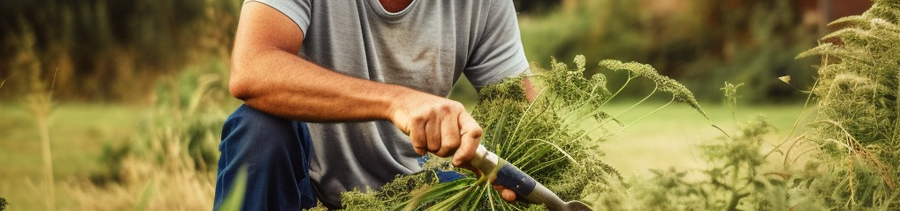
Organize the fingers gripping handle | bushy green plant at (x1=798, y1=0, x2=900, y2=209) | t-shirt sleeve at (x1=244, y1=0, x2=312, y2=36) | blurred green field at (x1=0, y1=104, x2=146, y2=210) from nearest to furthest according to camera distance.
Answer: the fingers gripping handle, bushy green plant at (x1=798, y1=0, x2=900, y2=209), t-shirt sleeve at (x1=244, y1=0, x2=312, y2=36), blurred green field at (x1=0, y1=104, x2=146, y2=210)

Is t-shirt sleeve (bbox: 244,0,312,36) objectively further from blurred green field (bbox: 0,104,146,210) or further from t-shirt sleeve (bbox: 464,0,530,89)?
blurred green field (bbox: 0,104,146,210)

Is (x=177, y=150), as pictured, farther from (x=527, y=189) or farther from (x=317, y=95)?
(x=527, y=189)

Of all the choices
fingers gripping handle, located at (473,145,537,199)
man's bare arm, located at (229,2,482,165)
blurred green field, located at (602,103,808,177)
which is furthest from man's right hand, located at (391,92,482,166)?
blurred green field, located at (602,103,808,177)

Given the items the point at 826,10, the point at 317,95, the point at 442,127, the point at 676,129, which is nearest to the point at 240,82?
the point at 317,95

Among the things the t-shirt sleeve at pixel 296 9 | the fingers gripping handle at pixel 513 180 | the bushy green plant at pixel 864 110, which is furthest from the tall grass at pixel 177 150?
the bushy green plant at pixel 864 110

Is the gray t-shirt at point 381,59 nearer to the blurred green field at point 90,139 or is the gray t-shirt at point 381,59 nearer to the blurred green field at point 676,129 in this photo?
the blurred green field at point 90,139

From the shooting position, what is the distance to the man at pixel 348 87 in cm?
190

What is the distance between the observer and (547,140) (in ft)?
6.91

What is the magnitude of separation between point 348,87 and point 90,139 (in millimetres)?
6114

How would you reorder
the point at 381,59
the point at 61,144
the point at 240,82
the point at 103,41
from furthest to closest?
1. the point at 103,41
2. the point at 61,144
3. the point at 381,59
4. the point at 240,82

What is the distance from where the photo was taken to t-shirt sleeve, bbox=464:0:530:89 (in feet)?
8.77

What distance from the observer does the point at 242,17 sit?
84.4 inches

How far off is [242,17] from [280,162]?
285mm

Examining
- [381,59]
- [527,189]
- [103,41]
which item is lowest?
[527,189]
